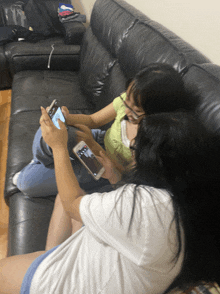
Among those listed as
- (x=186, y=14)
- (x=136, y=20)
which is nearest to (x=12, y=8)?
(x=136, y=20)

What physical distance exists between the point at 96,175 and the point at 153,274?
0.49 meters

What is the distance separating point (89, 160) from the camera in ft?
3.30

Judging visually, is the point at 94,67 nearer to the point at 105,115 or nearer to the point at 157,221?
the point at 105,115

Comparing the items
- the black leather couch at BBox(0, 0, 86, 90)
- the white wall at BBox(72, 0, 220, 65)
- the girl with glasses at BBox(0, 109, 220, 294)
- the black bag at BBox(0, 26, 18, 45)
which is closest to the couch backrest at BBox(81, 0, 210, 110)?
the white wall at BBox(72, 0, 220, 65)

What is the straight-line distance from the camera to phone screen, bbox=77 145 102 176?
3.26ft

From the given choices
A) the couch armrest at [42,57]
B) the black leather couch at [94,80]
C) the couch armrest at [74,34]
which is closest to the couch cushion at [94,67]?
the black leather couch at [94,80]

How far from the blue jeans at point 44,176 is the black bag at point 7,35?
1.67m

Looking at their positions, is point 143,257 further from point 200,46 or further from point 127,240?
point 200,46

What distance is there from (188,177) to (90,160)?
0.53 m

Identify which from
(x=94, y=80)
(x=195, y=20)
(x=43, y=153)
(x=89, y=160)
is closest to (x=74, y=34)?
(x=94, y=80)

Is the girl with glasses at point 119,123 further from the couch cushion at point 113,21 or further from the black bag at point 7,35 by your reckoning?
the black bag at point 7,35

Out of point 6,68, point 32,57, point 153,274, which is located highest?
point 153,274

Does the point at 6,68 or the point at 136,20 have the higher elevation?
the point at 136,20

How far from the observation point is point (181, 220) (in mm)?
540
